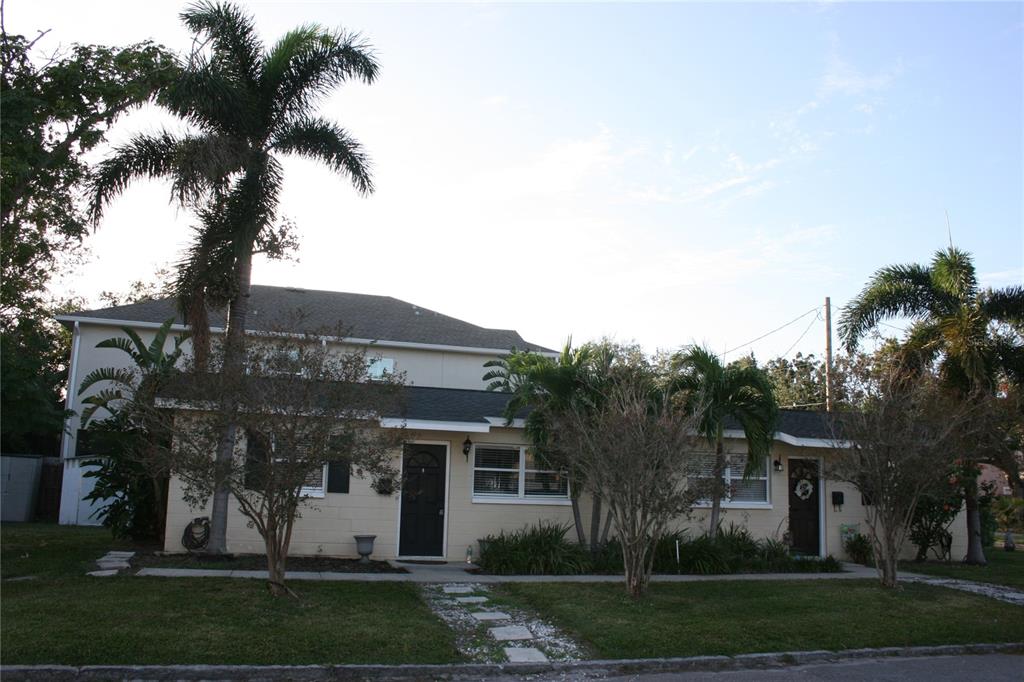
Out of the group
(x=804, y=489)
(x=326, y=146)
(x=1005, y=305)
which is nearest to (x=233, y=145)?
(x=326, y=146)

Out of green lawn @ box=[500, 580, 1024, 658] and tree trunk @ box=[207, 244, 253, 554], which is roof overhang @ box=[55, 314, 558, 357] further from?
green lawn @ box=[500, 580, 1024, 658]

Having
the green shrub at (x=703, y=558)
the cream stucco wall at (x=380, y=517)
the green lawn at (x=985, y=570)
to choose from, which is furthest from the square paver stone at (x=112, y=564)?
the green lawn at (x=985, y=570)

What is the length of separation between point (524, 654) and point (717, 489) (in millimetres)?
4535

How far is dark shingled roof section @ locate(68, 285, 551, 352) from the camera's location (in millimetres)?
23594

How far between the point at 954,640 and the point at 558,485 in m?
7.52

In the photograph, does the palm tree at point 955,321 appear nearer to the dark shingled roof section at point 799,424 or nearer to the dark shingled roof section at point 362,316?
the dark shingled roof section at point 799,424

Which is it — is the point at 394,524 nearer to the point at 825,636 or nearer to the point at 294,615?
the point at 294,615

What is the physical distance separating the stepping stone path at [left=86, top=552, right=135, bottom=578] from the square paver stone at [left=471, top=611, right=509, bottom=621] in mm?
5213

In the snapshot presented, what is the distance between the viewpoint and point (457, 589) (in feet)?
39.5

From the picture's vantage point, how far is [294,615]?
9.33 meters

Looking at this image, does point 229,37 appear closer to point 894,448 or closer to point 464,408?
point 464,408

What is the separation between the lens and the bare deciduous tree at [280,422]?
9484mm

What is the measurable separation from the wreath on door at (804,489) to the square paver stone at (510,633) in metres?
10.0

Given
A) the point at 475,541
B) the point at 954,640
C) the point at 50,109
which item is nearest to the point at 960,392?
the point at 954,640
